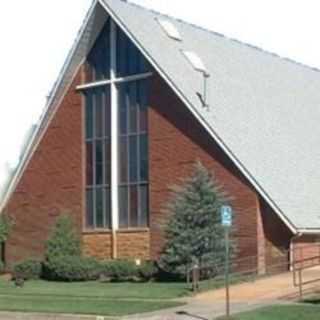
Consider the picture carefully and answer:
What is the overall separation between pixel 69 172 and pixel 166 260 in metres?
9.15

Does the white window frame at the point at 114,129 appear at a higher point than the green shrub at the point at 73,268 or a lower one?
higher

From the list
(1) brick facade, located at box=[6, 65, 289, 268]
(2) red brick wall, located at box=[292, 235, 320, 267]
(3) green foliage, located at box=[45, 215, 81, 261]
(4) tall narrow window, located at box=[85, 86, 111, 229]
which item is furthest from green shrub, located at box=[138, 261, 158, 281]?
(2) red brick wall, located at box=[292, 235, 320, 267]

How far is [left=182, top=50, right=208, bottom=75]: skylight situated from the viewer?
122 ft

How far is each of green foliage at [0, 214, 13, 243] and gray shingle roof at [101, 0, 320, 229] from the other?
10.3 m

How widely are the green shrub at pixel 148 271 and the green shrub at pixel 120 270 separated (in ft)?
0.64

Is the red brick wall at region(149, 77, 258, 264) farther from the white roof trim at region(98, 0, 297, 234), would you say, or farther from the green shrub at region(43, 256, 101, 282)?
the green shrub at region(43, 256, 101, 282)

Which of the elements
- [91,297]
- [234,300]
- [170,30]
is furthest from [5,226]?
[234,300]

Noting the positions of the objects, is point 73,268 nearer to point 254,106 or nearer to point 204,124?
point 204,124

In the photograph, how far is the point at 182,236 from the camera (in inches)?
1243

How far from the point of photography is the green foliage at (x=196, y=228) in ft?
103

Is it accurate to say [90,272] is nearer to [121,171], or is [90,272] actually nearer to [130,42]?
[121,171]

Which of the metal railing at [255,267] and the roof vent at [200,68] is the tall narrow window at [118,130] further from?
the metal railing at [255,267]

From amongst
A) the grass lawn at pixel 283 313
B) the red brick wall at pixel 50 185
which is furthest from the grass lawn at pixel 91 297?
the red brick wall at pixel 50 185

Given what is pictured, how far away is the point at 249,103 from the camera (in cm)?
3841
